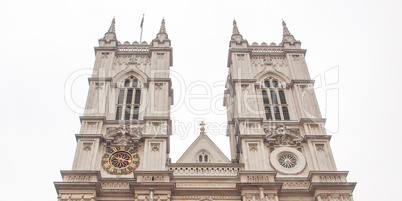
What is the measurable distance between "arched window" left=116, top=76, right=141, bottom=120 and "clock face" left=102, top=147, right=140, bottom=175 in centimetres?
301

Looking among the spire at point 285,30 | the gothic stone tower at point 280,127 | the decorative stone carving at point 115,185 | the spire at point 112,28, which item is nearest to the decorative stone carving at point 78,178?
the decorative stone carving at point 115,185

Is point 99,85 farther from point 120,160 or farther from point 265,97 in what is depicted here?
point 265,97

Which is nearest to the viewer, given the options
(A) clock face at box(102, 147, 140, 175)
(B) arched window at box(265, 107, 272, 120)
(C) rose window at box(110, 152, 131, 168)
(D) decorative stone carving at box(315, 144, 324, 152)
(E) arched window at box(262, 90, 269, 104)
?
(A) clock face at box(102, 147, 140, 175)

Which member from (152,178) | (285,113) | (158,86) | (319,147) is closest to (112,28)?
(158,86)

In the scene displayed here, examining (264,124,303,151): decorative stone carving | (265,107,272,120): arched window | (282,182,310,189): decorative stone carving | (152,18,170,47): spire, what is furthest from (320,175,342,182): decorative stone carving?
(152,18,170,47): spire

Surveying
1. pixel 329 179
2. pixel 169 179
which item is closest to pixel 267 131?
pixel 329 179

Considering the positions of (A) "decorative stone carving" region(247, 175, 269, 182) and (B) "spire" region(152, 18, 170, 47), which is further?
(B) "spire" region(152, 18, 170, 47)

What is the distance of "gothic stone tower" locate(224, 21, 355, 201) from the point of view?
87.5 ft

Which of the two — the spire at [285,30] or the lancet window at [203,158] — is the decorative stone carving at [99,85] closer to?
the lancet window at [203,158]

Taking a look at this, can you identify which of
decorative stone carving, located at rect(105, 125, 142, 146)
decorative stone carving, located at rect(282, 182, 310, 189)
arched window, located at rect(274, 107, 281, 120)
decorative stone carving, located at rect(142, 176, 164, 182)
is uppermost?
arched window, located at rect(274, 107, 281, 120)

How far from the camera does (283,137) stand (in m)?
29.9

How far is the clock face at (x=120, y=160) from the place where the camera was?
1104 inches

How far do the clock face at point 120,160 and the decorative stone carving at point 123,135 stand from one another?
42 centimetres

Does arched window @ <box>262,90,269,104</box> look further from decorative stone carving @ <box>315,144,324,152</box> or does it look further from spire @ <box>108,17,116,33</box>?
spire @ <box>108,17,116,33</box>
